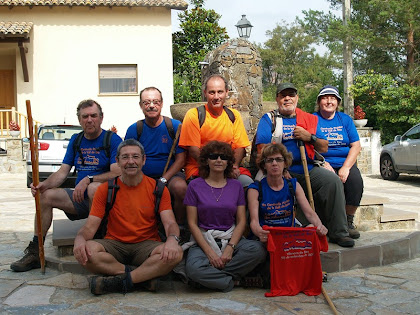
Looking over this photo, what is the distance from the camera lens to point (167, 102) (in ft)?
58.2

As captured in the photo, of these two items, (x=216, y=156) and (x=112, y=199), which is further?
(x=216, y=156)

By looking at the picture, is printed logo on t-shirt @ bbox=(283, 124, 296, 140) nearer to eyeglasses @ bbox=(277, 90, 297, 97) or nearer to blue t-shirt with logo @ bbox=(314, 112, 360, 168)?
eyeglasses @ bbox=(277, 90, 297, 97)

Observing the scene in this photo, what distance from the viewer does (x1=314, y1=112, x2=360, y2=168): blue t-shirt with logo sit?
5.39 meters

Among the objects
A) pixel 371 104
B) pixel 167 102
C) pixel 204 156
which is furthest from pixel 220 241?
pixel 371 104

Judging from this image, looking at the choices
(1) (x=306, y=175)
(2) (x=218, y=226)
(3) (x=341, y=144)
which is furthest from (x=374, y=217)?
(2) (x=218, y=226)

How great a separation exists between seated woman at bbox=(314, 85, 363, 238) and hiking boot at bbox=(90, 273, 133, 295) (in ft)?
7.92

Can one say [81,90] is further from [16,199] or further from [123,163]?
[123,163]

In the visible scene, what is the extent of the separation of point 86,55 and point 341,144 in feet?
45.4

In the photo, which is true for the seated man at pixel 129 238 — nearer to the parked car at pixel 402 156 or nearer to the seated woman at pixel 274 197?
the seated woman at pixel 274 197

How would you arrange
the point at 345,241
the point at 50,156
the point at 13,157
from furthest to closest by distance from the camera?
the point at 13,157, the point at 50,156, the point at 345,241

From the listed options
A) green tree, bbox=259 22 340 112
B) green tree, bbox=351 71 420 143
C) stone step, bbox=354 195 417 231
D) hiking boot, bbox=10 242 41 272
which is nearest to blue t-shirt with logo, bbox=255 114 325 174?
stone step, bbox=354 195 417 231

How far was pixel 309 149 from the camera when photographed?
16.8 ft

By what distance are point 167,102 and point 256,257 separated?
1391 cm

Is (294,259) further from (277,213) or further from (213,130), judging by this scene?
(213,130)
